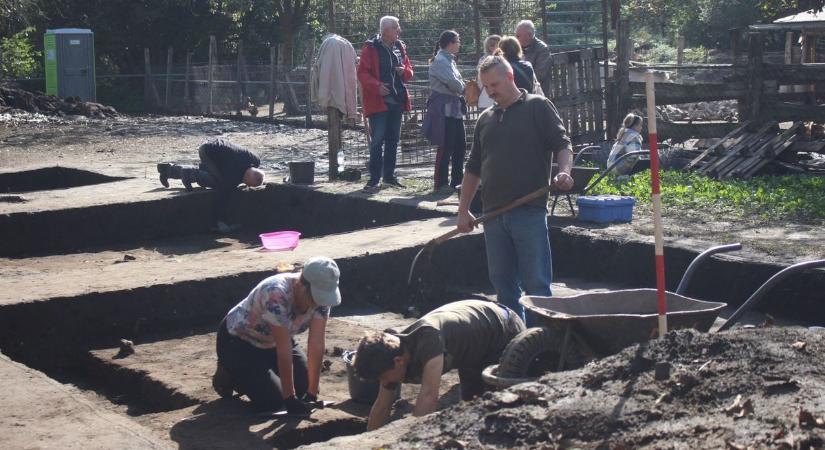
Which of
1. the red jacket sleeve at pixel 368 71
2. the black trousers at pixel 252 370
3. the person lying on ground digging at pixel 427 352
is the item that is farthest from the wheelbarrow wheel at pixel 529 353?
the red jacket sleeve at pixel 368 71

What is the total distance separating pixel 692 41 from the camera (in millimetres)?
47281

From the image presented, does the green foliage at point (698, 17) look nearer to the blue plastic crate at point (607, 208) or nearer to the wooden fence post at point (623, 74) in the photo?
the wooden fence post at point (623, 74)

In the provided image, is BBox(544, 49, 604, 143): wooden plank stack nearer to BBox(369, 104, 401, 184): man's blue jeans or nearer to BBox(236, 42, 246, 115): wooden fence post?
BBox(369, 104, 401, 184): man's blue jeans

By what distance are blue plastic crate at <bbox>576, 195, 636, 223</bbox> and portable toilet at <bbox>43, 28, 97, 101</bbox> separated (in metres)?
23.0

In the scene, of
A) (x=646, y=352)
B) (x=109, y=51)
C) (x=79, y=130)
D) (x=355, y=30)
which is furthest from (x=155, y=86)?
(x=646, y=352)

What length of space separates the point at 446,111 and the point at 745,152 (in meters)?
4.24

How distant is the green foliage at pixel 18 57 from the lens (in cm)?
3753

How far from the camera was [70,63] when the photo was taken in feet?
99.2

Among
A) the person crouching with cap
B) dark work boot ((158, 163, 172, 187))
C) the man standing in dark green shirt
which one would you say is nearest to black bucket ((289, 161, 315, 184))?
dark work boot ((158, 163, 172, 187))

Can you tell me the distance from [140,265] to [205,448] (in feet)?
12.2

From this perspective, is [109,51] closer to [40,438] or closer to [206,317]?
[206,317]

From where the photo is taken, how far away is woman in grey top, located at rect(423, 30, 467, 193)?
38.6 ft

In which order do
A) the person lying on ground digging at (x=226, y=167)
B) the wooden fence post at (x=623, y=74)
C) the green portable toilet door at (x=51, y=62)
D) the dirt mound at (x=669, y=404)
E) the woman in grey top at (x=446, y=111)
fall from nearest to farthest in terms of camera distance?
1. the dirt mound at (x=669, y=404)
2. the woman in grey top at (x=446, y=111)
3. the person lying on ground digging at (x=226, y=167)
4. the wooden fence post at (x=623, y=74)
5. the green portable toilet door at (x=51, y=62)

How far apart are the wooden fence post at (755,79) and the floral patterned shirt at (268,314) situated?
1027 cm
